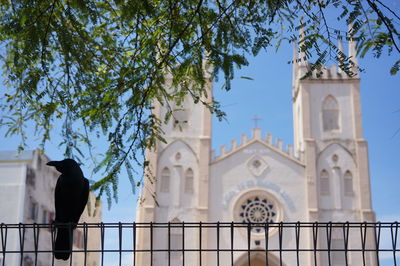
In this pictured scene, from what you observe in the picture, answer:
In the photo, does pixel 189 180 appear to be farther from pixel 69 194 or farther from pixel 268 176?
pixel 69 194

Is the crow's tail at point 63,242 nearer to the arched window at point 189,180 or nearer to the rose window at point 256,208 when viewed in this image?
the rose window at point 256,208

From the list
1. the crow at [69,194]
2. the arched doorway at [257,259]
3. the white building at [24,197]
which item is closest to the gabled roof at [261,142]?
the arched doorway at [257,259]

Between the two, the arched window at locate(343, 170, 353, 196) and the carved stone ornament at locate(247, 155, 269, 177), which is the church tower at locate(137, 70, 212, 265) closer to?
the carved stone ornament at locate(247, 155, 269, 177)

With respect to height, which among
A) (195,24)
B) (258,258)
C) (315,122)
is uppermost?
(315,122)

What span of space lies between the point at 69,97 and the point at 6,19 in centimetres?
98

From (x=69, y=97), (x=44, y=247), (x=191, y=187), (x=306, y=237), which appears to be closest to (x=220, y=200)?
(x=191, y=187)

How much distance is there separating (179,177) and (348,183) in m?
8.85

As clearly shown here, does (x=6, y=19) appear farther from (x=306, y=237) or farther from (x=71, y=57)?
(x=306, y=237)

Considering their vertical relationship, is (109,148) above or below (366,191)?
below

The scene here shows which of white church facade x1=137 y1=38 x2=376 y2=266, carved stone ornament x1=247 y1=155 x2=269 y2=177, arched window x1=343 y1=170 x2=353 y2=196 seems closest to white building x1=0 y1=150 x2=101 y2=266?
white church facade x1=137 y1=38 x2=376 y2=266

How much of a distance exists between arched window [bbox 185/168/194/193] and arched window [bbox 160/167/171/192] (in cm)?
94

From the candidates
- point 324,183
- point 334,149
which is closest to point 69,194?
point 324,183

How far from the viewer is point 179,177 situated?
101 ft

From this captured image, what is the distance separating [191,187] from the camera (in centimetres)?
3067
